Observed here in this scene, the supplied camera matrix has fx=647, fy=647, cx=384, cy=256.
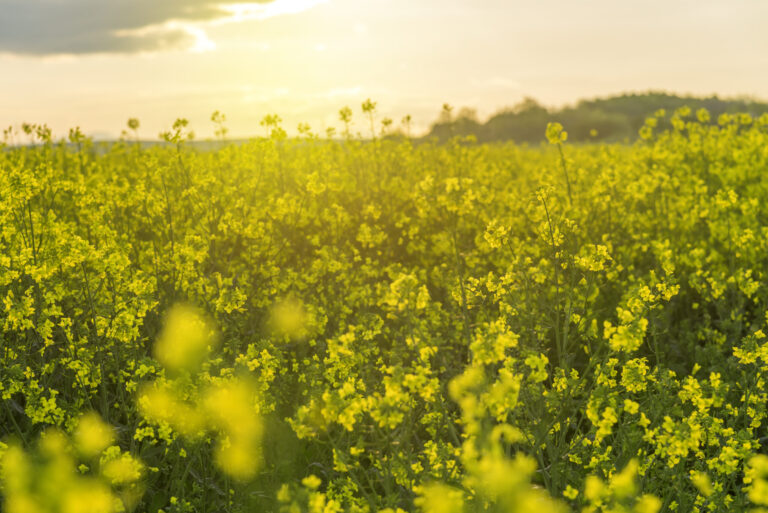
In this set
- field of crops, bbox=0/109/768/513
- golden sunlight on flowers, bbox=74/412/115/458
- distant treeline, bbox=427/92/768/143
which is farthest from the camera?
distant treeline, bbox=427/92/768/143

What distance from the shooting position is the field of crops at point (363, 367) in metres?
2.44

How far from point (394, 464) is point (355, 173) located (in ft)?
19.0

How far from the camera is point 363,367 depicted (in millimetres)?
3883

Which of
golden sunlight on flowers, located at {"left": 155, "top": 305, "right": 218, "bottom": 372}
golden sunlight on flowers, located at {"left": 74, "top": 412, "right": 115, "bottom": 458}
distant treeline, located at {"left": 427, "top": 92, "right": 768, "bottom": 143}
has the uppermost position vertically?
distant treeline, located at {"left": 427, "top": 92, "right": 768, "bottom": 143}

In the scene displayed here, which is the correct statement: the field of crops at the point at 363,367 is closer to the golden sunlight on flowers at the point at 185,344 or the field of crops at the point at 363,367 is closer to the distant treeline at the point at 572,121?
the golden sunlight on flowers at the point at 185,344

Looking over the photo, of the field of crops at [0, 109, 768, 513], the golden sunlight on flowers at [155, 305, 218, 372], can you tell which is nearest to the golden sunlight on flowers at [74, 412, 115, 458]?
the field of crops at [0, 109, 768, 513]

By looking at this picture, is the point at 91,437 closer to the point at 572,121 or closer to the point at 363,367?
the point at 363,367

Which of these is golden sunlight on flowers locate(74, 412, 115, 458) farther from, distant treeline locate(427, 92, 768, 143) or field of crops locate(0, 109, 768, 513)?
distant treeline locate(427, 92, 768, 143)

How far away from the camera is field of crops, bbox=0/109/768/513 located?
244cm

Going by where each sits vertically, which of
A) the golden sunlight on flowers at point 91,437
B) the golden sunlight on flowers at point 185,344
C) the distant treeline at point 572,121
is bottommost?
the golden sunlight on flowers at point 91,437

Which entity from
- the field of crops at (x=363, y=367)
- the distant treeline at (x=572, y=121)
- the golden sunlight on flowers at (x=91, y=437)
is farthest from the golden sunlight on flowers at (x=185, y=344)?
the distant treeline at (x=572, y=121)

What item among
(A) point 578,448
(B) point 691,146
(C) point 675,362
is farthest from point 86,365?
(B) point 691,146

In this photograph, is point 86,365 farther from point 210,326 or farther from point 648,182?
point 648,182

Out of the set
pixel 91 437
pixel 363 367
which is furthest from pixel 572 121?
pixel 91 437
